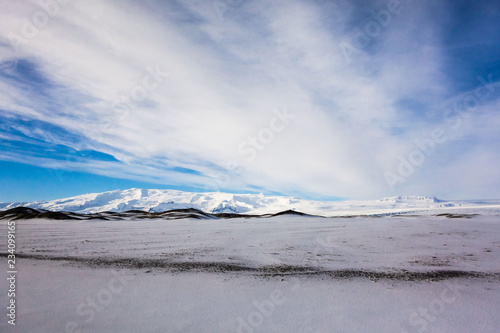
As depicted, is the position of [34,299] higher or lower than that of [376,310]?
higher

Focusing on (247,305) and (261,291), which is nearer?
(247,305)

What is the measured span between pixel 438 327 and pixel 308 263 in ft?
10.8

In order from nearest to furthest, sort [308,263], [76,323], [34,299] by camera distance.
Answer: [76,323], [34,299], [308,263]

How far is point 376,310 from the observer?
3.54 meters

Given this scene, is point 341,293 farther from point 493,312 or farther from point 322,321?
point 493,312

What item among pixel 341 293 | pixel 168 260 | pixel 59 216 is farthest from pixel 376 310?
pixel 59 216

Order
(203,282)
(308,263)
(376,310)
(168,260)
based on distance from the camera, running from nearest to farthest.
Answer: (376,310) → (203,282) → (308,263) → (168,260)

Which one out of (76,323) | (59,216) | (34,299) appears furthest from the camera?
(59,216)

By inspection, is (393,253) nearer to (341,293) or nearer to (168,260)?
(341,293)

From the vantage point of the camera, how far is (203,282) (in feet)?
15.9

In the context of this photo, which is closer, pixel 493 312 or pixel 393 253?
pixel 493 312

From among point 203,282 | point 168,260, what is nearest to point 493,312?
point 203,282

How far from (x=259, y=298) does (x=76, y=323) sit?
263 cm

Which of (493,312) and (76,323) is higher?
(76,323)
